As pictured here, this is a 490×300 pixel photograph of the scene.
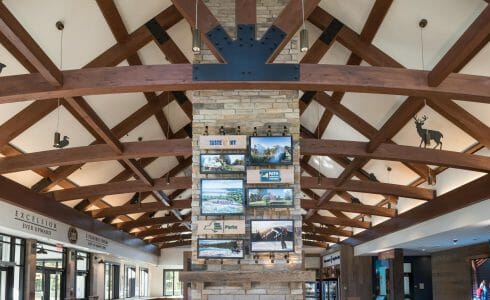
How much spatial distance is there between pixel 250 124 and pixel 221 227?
1.50 m

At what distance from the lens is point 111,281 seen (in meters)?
23.0

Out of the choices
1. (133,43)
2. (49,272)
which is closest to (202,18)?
(133,43)

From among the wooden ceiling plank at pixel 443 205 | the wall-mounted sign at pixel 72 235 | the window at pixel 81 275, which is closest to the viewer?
the wooden ceiling plank at pixel 443 205

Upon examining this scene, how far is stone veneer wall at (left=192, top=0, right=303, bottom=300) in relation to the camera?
26.0ft

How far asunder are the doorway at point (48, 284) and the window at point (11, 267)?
1.45 m

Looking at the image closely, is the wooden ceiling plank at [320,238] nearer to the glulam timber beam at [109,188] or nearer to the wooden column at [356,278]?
the wooden column at [356,278]

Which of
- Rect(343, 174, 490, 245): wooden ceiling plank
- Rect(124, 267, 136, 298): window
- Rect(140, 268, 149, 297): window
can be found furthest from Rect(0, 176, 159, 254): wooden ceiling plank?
Rect(343, 174, 490, 245): wooden ceiling plank

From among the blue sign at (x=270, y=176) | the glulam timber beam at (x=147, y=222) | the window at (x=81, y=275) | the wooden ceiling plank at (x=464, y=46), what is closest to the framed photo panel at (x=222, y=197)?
the blue sign at (x=270, y=176)

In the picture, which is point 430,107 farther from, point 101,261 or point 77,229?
point 101,261

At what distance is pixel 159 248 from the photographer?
29844mm

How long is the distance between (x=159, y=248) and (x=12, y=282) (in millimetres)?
16203

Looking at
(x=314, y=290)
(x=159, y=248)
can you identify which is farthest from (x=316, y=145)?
(x=159, y=248)

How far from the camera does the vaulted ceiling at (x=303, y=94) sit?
727 cm

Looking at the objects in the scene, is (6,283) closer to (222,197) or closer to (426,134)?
(222,197)
